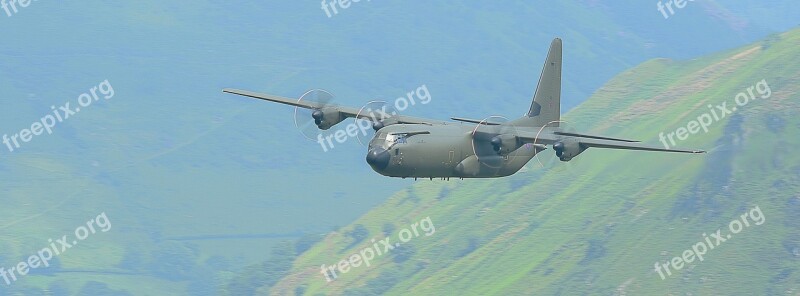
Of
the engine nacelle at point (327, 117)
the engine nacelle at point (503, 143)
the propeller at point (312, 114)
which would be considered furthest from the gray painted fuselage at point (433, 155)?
the propeller at point (312, 114)

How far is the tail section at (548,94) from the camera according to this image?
8719cm

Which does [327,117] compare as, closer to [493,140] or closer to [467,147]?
[467,147]

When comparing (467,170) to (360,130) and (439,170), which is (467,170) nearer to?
(439,170)

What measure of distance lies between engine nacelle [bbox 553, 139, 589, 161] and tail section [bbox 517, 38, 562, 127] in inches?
492

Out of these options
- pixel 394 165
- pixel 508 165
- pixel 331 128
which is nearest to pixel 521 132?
pixel 508 165

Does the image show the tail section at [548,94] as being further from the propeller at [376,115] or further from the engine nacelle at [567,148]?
the engine nacelle at [567,148]

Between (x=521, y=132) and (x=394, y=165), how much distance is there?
25.1 ft

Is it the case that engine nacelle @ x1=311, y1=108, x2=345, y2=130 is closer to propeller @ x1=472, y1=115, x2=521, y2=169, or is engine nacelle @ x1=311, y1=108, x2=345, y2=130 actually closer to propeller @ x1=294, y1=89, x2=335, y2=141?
propeller @ x1=294, y1=89, x2=335, y2=141

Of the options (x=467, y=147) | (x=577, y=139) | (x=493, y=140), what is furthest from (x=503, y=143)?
(x=577, y=139)

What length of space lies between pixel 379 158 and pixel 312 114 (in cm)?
1356

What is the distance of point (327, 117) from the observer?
277 ft

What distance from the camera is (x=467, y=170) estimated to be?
75250 millimetres

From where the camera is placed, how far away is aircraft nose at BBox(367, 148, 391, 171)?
72000mm

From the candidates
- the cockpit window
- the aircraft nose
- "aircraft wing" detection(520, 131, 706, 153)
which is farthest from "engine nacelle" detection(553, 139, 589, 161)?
the aircraft nose
